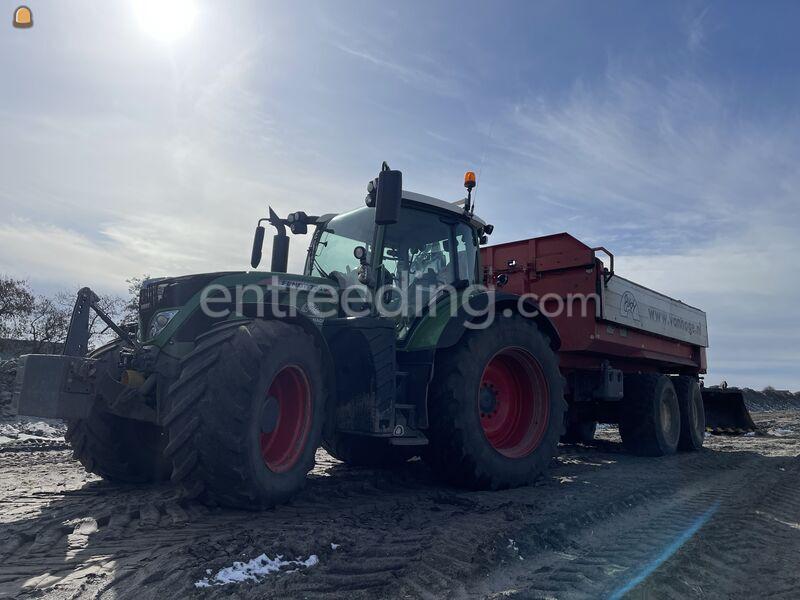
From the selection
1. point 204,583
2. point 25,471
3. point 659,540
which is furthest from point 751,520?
point 25,471

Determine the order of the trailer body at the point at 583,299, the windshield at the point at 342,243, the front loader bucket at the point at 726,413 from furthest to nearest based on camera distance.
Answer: the front loader bucket at the point at 726,413 → the trailer body at the point at 583,299 → the windshield at the point at 342,243

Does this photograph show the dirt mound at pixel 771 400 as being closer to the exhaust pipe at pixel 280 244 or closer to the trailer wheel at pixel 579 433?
the trailer wheel at pixel 579 433

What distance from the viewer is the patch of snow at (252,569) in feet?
9.48

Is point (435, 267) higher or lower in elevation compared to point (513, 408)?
higher

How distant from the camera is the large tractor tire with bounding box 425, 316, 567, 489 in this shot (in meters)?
5.19

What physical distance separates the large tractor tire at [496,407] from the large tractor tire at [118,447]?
2.39 metres

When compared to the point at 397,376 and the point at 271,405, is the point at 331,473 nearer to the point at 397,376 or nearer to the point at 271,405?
the point at 397,376

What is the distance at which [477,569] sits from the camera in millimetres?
3361

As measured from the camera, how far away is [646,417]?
30.3ft

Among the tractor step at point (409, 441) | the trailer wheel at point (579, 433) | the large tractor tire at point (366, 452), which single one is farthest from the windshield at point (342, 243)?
the trailer wheel at point (579, 433)

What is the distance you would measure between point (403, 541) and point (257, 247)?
369cm

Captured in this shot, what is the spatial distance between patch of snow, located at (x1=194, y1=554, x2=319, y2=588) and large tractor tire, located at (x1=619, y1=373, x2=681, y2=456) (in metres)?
7.30

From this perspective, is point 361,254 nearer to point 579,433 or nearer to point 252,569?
point 252,569

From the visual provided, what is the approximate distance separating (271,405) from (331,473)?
7.07 ft
